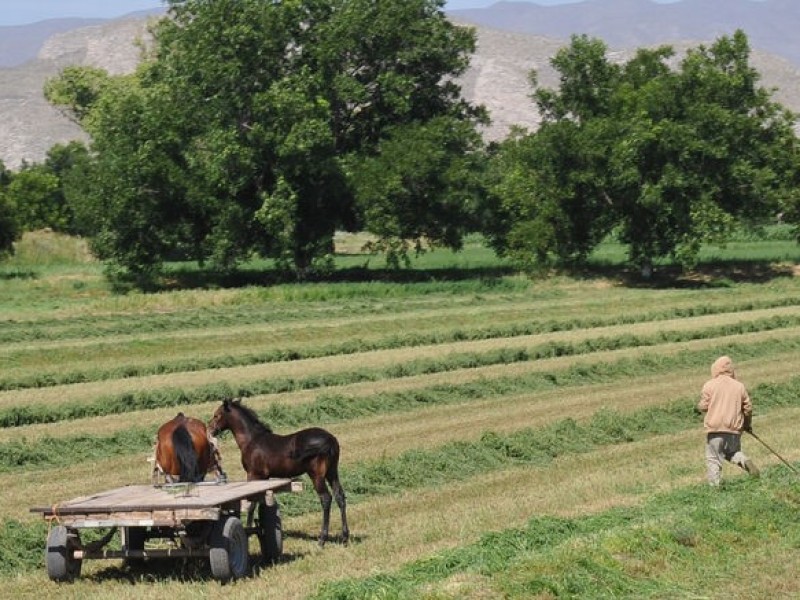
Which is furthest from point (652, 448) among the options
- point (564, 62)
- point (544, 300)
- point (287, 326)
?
point (564, 62)

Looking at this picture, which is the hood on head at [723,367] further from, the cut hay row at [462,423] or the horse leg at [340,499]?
the horse leg at [340,499]

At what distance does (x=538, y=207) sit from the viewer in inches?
2963

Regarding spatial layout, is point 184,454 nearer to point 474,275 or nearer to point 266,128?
point 266,128

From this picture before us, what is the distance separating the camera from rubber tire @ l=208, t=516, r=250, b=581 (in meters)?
14.8

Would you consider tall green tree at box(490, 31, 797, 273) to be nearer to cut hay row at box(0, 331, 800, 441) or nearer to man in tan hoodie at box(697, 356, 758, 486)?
cut hay row at box(0, 331, 800, 441)

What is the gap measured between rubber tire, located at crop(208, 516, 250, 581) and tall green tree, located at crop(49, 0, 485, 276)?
174 feet

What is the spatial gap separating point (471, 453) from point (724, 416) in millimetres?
5672

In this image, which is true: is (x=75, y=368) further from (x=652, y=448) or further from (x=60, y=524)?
(x=60, y=524)

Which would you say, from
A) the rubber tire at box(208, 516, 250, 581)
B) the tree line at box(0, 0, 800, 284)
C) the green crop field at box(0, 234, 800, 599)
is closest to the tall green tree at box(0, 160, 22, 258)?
the tree line at box(0, 0, 800, 284)

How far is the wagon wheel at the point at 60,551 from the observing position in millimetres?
15180

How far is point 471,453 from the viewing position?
24.0 m

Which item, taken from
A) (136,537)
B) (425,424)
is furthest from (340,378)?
(136,537)

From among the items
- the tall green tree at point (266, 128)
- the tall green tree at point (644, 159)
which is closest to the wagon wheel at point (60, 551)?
the tall green tree at point (266, 128)

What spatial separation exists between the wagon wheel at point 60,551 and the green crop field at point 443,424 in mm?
180
